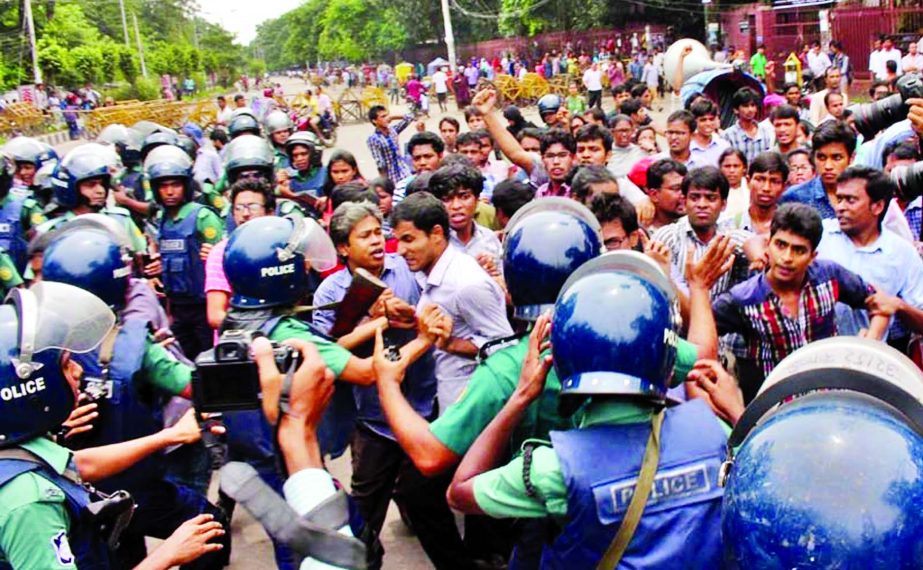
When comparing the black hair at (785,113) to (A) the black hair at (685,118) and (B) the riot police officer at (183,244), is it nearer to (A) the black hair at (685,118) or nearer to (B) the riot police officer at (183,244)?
(A) the black hair at (685,118)

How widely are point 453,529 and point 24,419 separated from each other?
2071mm

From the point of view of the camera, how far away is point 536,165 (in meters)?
6.52

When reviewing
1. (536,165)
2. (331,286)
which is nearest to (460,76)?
(536,165)

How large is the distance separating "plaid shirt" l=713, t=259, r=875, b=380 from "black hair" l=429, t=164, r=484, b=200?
1.61 m

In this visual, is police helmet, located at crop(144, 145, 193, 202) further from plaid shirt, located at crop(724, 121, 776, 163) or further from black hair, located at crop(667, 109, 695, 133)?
plaid shirt, located at crop(724, 121, 776, 163)

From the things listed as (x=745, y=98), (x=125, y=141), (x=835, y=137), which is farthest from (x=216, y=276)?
(x=125, y=141)

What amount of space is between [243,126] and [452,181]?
5298mm

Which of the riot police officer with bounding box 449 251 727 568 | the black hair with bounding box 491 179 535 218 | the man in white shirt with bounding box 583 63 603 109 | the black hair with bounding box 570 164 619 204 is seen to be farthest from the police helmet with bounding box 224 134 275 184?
the man in white shirt with bounding box 583 63 603 109

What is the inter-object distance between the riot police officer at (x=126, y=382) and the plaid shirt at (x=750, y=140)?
17.5ft

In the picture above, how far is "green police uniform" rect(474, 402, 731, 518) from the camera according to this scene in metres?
1.98

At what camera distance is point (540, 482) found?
1979 mm

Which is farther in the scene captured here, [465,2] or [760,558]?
[465,2]

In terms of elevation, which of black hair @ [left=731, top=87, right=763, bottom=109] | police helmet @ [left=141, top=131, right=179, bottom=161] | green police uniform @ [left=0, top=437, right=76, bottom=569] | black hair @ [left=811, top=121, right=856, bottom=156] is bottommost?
green police uniform @ [left=0, top=437, right=76, bottom=569]

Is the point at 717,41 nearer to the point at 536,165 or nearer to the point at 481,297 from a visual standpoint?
the point at 536,165
